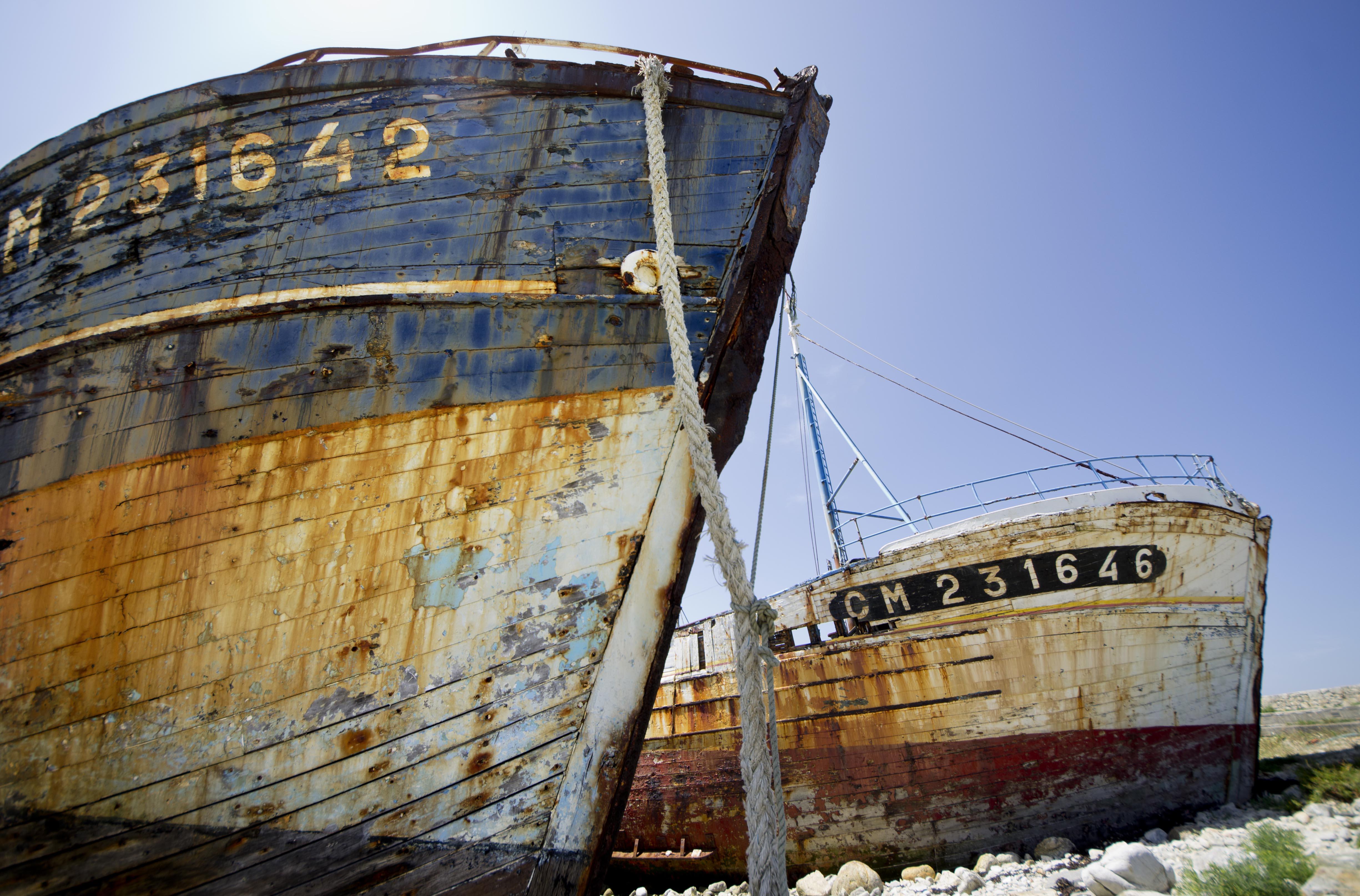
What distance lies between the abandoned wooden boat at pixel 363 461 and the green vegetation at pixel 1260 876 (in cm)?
408

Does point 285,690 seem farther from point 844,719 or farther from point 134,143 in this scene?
point 844,719

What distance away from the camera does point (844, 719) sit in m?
6.13

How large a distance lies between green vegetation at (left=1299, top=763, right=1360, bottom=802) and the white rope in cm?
769

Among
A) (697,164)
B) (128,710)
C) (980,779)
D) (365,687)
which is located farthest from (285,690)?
(980,779)

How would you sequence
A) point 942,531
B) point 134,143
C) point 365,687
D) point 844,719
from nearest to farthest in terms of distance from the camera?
1. point 365,687
2. point 134,143
3. point 844,719
4. point 942,531

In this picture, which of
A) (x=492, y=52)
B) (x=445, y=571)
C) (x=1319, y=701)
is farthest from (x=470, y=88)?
(x=1319, y=701)

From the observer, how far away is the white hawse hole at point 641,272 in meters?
2.39

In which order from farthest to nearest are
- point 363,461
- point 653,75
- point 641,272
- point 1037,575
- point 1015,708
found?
point 1037,575 → point 1015,708 → point 653,75 → point 641,272 → point 363,461

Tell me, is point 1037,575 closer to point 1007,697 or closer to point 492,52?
point 1007,697

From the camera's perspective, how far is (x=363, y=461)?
2117 millimetres

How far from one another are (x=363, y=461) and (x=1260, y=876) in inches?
210

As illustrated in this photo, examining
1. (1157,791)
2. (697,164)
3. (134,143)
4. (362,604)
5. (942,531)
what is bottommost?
(1157,791)

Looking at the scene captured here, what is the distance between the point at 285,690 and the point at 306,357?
1.15m

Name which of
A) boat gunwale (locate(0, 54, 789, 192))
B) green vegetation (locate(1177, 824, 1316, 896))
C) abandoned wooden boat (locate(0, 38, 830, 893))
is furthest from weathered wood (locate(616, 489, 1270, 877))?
boat gunwale (locate(0, 54, 789, 192))
